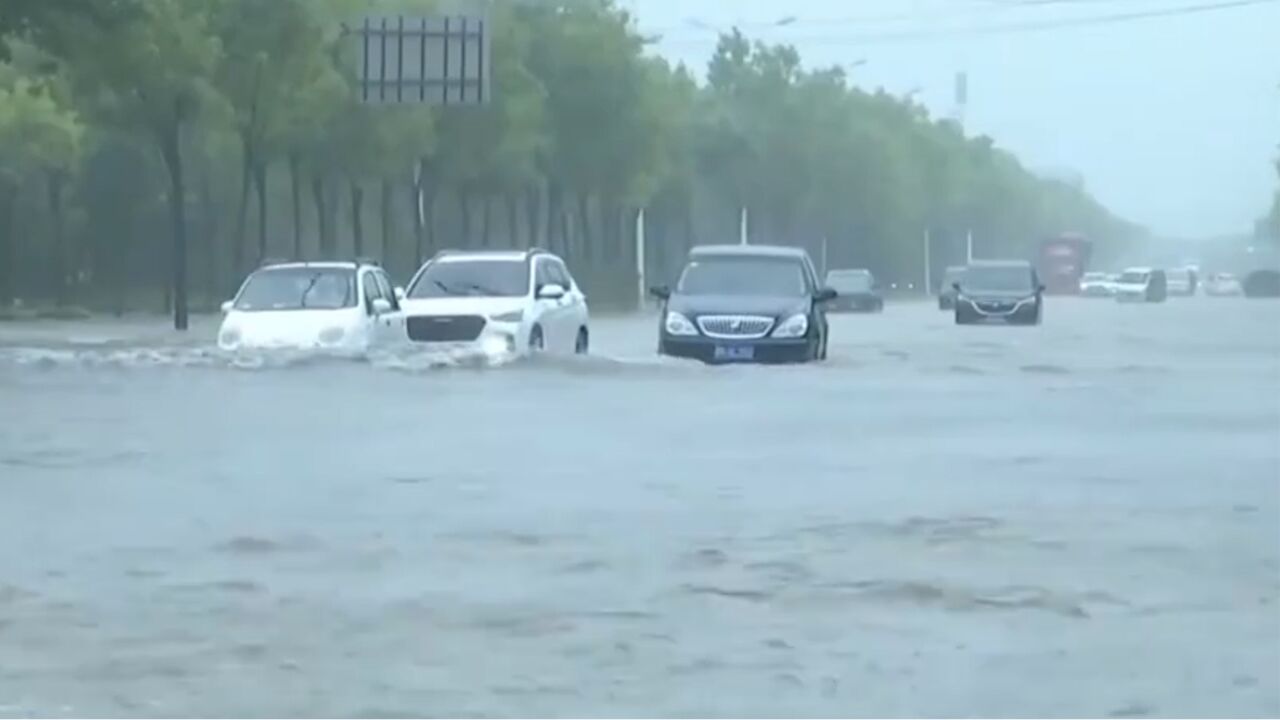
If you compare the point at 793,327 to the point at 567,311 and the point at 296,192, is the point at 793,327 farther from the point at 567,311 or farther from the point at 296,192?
the point at 296,192

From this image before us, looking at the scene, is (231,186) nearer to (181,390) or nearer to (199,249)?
(199,249)

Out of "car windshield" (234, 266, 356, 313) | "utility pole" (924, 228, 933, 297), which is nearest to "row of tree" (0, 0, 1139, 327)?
"car windshield" (234, 266, 356, 313)

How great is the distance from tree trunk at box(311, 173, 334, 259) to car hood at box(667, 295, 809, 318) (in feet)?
102

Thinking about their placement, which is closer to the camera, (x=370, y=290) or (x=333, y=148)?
(x=370, y=290)

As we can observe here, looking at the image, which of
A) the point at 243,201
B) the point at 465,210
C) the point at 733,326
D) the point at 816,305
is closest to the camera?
the point at 733,326

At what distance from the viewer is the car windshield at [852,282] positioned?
94.9 meters

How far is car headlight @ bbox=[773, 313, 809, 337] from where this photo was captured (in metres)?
39.4

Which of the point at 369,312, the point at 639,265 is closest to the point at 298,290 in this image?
the point at 369,312

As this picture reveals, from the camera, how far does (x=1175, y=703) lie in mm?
11867

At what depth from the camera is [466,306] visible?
38.5 m

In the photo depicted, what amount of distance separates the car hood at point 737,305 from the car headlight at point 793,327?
11cm

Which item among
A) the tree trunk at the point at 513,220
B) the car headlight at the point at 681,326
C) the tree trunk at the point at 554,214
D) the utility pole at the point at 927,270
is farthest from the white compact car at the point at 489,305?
the utility pole at the point at 927,270

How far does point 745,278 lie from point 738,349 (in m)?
1.75

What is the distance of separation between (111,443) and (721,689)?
14.4 m
